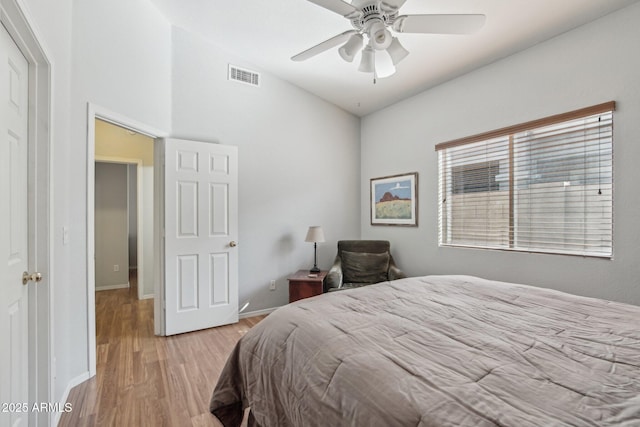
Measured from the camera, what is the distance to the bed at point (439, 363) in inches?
31.0

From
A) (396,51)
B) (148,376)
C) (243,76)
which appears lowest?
(148,376)

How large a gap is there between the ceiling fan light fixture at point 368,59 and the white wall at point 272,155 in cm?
186

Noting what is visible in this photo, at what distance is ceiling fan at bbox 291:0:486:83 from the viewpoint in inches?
63.9

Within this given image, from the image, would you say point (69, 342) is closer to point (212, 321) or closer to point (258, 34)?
point (212, 321)

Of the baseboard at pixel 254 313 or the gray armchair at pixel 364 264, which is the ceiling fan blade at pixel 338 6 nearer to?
the gray armchair at pixel 364 264

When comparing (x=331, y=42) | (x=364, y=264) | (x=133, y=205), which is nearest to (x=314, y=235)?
(x=364, y=264)

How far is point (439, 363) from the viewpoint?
100 cm

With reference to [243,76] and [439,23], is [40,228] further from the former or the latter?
[243,76]

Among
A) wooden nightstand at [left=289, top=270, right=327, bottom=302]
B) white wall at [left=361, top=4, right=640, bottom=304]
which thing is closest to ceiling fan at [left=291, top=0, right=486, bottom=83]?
white wall at [left=361, top=4, right=640, bottom=304]

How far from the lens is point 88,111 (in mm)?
2197

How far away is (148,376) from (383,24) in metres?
2.92

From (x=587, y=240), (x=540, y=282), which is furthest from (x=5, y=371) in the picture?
(x=587, y=240)

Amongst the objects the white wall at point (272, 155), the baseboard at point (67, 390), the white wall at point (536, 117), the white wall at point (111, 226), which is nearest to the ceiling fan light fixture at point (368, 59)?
the white wall at point (536, 117)

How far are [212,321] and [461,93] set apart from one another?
3.60 meters
